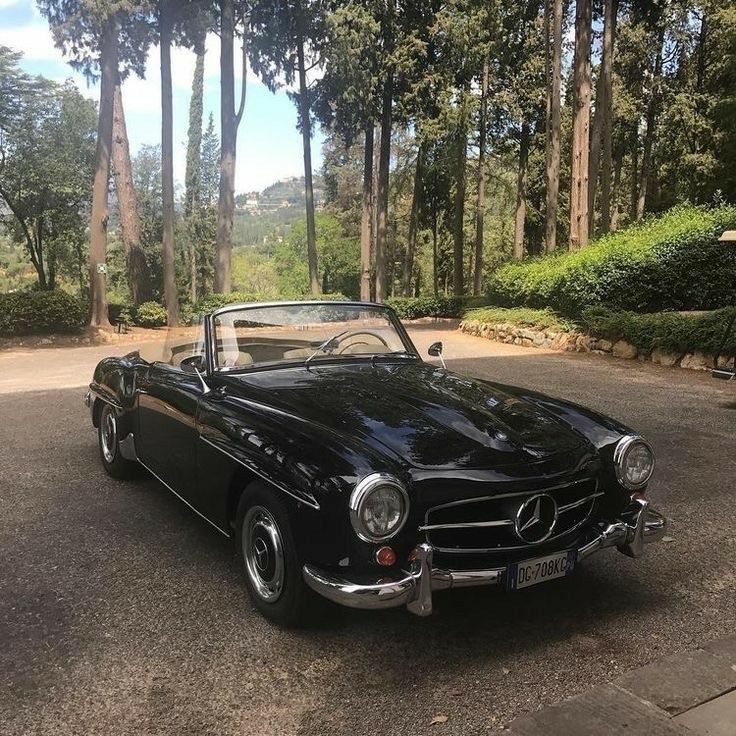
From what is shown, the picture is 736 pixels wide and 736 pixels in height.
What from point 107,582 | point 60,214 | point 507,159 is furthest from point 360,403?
point 507,159

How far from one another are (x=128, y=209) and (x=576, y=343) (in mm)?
18012

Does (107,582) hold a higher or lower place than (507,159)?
lower

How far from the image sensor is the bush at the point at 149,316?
73.6 ft

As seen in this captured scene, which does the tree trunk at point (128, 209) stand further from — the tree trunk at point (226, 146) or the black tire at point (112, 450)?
the black tire at point (112, 450)

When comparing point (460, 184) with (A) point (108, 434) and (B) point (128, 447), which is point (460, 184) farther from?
(B) point (128, 447)

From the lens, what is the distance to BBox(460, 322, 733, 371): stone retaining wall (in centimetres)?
1114

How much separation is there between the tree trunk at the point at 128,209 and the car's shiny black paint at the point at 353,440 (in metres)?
21.4

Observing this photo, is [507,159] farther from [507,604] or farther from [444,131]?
[507,604]

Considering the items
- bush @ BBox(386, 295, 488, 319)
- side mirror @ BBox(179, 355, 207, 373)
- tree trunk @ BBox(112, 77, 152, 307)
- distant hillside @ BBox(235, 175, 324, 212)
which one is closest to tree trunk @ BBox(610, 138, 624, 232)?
bush @ BBox(386, 295, 488, 319)

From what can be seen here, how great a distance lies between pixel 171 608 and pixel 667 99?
33.6m

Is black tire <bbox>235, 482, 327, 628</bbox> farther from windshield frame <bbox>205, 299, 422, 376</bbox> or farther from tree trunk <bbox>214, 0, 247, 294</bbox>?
tree trunk <bbox>214, 0, 247, 294</bbox>

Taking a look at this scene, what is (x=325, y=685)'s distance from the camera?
2.54 metres

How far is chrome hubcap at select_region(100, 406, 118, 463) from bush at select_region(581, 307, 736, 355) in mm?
9229

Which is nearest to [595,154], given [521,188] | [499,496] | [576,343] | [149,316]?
[576,343]
